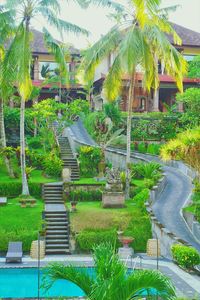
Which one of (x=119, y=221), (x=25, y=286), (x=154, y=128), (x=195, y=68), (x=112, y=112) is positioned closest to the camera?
(x=25, y=286)

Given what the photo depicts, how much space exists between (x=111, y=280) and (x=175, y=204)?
706 inches

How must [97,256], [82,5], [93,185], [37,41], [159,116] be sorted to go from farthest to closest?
1. [37,41]
2. [159,116]
3. [93,185]
4. [82,5]
5. [97,256]

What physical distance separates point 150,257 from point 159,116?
21.5 metres

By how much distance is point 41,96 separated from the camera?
5088 centimetres

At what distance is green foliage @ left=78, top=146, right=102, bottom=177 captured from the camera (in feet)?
104

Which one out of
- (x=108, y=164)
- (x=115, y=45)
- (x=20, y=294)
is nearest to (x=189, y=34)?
(x=108, y=164)

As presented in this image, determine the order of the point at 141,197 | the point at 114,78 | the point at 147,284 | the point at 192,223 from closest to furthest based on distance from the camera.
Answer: the point at 147,284 → the point at 192,223 → the point at 141,197 → the point at 114,78

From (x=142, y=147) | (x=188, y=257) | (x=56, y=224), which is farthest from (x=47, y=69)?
(x=188, y=257)

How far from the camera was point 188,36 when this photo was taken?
5072cm

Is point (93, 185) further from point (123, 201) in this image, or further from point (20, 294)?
point (20, 294)

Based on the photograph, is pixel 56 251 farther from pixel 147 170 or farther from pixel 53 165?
pixel 53 165

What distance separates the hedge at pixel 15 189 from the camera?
2756 cm

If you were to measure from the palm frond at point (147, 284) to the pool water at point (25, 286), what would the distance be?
24.7 ft

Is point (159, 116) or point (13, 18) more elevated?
point (13, 18)
